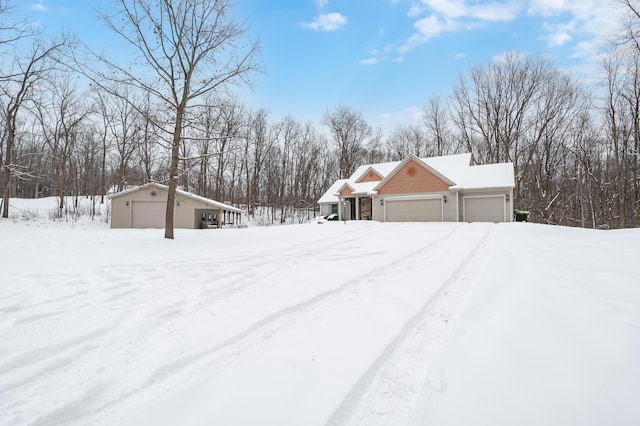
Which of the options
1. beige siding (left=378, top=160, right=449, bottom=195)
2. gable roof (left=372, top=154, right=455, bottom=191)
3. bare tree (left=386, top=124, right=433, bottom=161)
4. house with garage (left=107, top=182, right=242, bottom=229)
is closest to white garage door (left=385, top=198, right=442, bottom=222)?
beige siding (left=378, top=160, right=449, bottom=195)

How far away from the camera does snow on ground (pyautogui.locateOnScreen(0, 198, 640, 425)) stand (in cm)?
191

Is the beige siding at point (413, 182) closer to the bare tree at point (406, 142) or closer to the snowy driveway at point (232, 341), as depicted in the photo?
the snowy driveway at point (232, 341)

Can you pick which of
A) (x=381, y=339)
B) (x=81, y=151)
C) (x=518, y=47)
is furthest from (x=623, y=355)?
(x=81, y=151)

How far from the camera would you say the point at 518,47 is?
26328mm

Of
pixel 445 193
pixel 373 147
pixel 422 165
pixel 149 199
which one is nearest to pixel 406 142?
pixel 373 147

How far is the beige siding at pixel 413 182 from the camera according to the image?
19.5m

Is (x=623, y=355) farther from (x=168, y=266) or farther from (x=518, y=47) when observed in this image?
(x=518, y=47)

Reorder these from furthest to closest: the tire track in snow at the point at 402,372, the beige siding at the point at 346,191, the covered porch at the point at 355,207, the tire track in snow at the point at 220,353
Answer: the beige siding at the point at 346,191, the covered porch at the point at 355,207, the tire track in snow at the point at 220,353, the tire track in snow at the point at 402,372

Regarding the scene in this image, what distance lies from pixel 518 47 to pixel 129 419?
3449cm

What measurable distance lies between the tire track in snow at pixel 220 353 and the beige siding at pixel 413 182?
1683 cm

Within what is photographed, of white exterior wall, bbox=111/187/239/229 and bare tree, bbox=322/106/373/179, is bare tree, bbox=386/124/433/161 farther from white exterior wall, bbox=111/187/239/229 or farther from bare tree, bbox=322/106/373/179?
white exterior wall, bbox=111/187/239/229

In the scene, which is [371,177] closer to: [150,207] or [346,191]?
[346,191]

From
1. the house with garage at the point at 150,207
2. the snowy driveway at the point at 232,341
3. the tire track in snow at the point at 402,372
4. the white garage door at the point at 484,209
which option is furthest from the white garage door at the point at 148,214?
the tire track in snow at the point at 402,372

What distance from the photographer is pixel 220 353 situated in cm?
263
